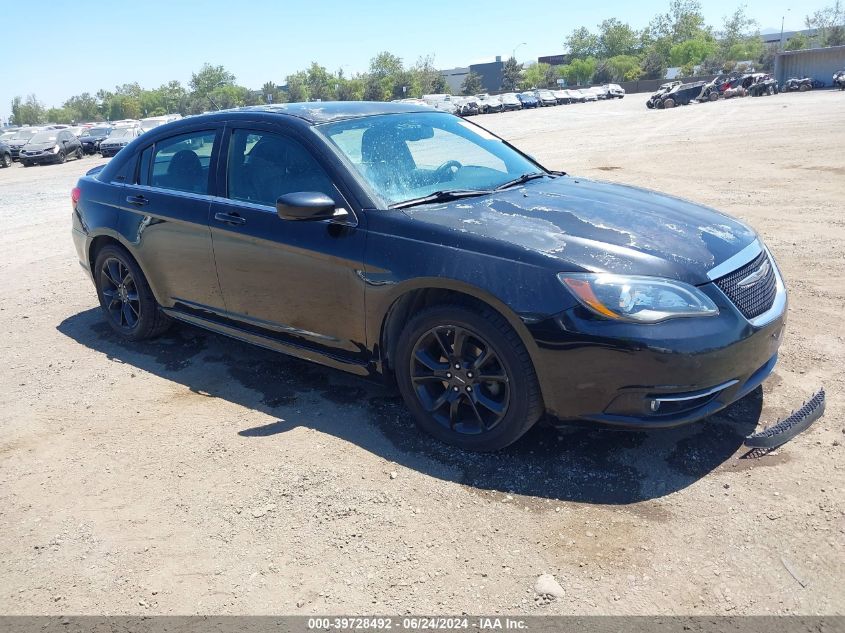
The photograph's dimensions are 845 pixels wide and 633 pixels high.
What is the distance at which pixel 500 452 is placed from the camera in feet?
11.6

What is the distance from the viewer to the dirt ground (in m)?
2.62

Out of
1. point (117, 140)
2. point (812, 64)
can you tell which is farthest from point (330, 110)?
point (812, 64)

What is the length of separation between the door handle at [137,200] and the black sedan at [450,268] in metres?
0.01

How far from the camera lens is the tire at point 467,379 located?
323cm

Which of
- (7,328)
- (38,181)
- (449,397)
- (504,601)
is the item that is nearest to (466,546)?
(504,601)

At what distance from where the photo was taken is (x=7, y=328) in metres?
6.18

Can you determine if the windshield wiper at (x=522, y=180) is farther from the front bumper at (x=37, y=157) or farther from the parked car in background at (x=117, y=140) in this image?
the front bumper at (x=37, y=157)

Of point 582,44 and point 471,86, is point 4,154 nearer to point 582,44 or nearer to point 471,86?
point 471,86

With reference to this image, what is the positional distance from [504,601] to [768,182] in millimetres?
10442

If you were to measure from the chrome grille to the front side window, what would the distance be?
2079 millimetres

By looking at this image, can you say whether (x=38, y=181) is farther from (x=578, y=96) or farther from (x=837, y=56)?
(x=837, y=56)

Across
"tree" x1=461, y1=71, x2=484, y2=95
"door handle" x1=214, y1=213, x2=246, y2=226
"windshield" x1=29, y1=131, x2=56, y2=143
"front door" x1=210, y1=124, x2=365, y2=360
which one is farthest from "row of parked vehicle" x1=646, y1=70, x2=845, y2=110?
"tree" x1=461, y1=71, x2=484, y2=95

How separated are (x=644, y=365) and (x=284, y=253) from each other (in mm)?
2120

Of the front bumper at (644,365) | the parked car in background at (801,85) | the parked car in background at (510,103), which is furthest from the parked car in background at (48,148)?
the parked car in background at (801,85)
